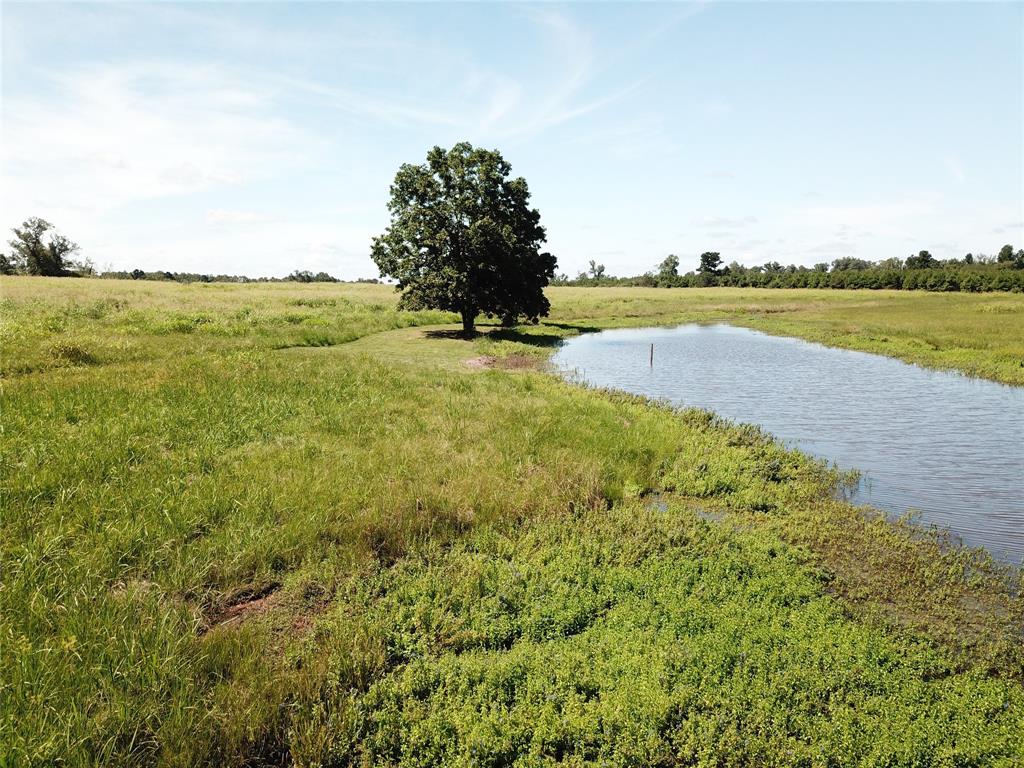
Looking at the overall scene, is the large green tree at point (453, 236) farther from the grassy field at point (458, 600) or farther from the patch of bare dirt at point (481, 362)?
the grassy field at point (458, 600)

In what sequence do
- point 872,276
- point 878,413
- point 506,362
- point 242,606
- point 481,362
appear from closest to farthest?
point 242,606 → point 878,413 → point 481,362 → point 506,362 → point 872,276

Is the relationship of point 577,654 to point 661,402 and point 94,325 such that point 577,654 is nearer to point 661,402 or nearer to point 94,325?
point 661,402

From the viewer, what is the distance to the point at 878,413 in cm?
1872

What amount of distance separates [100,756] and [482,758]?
11.0ft

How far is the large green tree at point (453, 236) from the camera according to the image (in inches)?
1446

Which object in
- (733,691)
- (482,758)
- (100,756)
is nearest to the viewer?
(100,756)

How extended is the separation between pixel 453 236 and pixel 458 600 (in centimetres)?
3382

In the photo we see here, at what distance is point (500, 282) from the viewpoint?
1535 inches

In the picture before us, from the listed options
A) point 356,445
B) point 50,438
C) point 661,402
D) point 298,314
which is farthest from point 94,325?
point 661,402

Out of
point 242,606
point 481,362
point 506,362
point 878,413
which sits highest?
point 481,362

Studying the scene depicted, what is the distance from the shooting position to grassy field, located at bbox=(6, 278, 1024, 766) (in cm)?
504

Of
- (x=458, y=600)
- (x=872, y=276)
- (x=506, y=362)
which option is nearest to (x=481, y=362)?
(x=506, y=362)

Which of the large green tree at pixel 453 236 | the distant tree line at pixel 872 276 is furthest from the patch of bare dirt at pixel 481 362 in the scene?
the distant tree line at pixel 872 276

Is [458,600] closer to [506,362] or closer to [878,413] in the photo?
[878,413]
